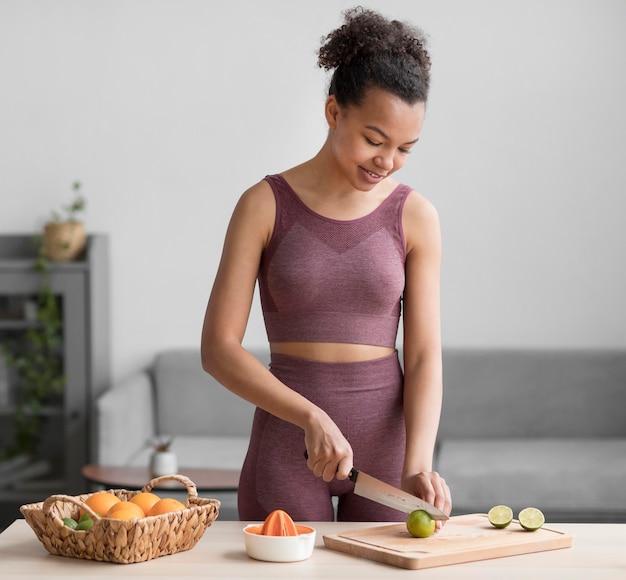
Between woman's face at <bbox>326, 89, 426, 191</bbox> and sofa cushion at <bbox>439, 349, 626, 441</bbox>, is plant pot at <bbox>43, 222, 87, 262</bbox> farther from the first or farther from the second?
woman's face at <bbox>326, 89, 426, 191</bbox>

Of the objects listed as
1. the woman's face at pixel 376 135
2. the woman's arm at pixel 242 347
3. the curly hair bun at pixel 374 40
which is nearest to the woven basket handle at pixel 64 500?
the woman's arm at pixel 242 347

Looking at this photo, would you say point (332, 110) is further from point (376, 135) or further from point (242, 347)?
point (242, 347)

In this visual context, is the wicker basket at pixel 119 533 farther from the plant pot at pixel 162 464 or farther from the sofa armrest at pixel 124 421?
the sofa armrest at pixel 124 421

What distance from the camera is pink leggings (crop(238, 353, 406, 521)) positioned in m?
1.65

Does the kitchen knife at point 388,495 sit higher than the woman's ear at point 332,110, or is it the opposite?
the woman's ear at point 332,110

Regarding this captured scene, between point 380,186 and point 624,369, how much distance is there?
9.52 ft

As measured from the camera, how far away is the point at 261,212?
1667mm

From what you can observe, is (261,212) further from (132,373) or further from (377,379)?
(132,373)

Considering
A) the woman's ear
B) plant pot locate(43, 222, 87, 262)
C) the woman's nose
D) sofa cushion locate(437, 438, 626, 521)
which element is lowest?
sofa cushion locate(437, 438, 626, 521)

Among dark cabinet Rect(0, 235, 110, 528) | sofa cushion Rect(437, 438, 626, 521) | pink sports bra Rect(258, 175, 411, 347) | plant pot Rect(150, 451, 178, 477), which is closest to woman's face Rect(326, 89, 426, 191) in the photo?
pink sports bra Rect(258, 175, 411, 347)

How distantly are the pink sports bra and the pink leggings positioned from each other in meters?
0.06

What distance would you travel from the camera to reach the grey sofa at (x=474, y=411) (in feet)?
12.9

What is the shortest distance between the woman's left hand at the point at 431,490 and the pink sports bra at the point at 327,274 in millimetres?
250

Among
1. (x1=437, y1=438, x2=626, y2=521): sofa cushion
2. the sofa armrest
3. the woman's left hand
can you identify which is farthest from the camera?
the sofa armrest
